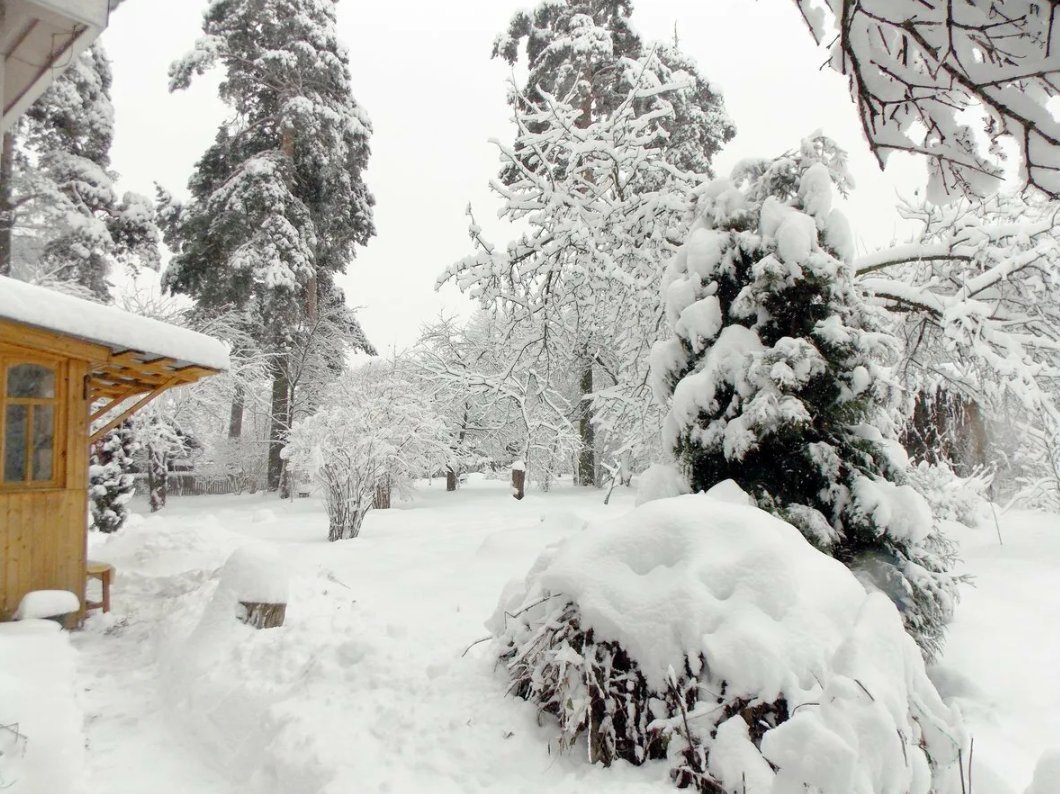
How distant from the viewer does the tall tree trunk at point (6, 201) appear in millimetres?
14430

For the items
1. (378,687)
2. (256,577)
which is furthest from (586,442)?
(378,687)

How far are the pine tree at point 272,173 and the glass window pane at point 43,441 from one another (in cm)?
1327

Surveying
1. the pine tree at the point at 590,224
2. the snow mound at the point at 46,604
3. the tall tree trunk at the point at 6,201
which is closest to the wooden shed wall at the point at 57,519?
the snow mound at the point at 46,604

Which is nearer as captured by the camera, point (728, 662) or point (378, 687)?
point (728, 662)

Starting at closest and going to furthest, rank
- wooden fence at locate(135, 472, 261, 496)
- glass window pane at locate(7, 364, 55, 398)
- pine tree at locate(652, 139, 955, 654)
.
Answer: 1. pine tree at locate(652, 139, 955, 654)
2. glass window pane at locate(7, 364, 55, 398)
3. wooden fence at locate(135, 472, 261, 496)

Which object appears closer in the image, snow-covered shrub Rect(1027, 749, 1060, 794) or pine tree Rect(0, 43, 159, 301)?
snow-covered shrub Rect(1027, 749, 1060, 794)

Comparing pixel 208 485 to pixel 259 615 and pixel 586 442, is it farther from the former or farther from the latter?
pixel 259 615

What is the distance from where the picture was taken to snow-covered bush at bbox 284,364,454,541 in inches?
414

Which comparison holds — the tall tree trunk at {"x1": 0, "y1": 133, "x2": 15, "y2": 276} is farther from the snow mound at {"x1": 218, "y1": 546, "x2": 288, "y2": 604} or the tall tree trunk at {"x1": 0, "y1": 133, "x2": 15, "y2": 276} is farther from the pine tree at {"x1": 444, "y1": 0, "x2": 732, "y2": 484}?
the snow mound at {"x1": 218, "y1": 546, "x2": 288, "y2": 604}

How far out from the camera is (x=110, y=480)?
11.5m

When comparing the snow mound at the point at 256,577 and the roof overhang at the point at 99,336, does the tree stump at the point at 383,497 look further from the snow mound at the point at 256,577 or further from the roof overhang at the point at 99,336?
the snow mound at the point at 256,577

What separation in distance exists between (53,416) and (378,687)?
4.39 m

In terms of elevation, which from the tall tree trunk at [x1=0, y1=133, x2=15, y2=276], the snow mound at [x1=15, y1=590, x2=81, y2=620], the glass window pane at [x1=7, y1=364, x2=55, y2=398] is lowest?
the snow mound at [x1=15, y1=590, x2=81, y2=620]

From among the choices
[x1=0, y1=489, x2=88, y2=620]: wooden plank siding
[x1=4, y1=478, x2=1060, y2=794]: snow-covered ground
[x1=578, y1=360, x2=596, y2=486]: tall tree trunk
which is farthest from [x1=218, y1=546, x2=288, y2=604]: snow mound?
[x1=578, y1=360, x2=596, y2=486]: tall tree trunk
